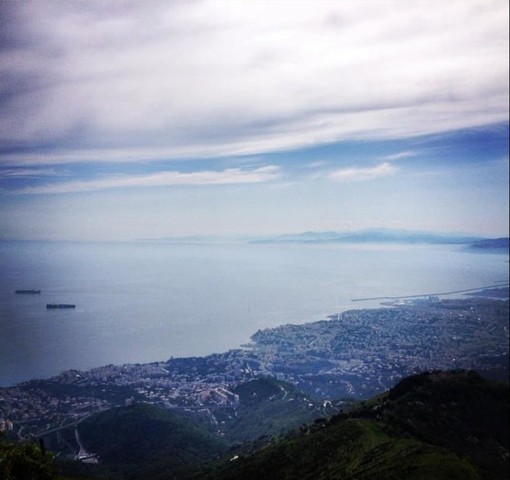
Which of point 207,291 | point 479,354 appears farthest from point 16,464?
point 479,354

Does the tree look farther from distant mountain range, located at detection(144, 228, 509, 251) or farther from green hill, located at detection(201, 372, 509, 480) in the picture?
distant mountain range, located at detection(144, 228, 509, 251)

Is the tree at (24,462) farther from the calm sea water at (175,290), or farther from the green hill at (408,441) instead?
the green hill at (408,441)

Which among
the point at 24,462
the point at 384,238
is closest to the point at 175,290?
the point at 24,462

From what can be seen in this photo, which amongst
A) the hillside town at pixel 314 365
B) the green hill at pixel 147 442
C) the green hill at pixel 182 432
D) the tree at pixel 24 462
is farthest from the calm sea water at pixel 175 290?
the green hill at pixel 182 432

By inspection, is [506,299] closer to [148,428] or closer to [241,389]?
[241,389]

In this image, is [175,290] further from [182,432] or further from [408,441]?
[408,441]

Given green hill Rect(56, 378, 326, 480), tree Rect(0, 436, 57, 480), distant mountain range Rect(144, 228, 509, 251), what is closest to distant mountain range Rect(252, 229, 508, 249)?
distant mountain range Rect(144, 228, 509, 251)
